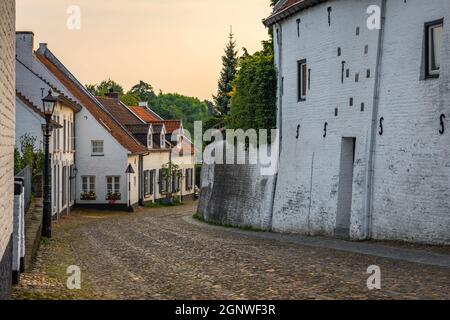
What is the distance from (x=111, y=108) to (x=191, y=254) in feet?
117

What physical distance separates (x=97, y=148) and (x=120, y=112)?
31.9ft

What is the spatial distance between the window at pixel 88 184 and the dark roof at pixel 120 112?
7193mm

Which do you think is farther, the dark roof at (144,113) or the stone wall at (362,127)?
the dark roof at (144,113)

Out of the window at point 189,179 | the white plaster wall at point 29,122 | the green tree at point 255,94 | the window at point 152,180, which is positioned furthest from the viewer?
the window at point 189,179

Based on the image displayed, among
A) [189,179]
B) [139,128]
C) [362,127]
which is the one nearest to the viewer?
[362,127]

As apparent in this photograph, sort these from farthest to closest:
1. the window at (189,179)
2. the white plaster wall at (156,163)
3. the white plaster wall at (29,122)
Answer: the window at (189,179)
the white plaster wall at (156,163)
the white plaster wall at (29,122)

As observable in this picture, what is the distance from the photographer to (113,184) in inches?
1673

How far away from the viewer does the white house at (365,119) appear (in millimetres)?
16141

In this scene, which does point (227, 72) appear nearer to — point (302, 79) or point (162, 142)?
point (162, 142)

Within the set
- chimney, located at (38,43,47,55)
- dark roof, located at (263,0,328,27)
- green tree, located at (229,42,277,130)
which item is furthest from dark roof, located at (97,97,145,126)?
dark roof, located at (263,0,328,27)

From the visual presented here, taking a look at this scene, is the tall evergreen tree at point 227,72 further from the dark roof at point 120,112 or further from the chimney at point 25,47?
the chimney at point 25,47

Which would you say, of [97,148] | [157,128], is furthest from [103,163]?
[157,128]

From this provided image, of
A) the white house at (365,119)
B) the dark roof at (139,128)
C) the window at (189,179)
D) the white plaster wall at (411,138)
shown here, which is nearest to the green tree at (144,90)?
the window at (189,179)
